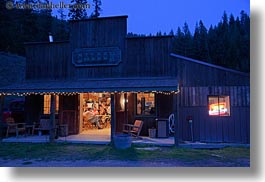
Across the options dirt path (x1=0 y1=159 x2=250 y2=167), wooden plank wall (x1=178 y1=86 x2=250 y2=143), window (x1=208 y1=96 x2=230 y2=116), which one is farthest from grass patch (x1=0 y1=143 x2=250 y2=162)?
window (x1=208 y1=96 x2=230 y2=116)

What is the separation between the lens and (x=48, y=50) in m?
11.8

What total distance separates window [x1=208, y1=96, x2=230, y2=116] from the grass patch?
1410 mm

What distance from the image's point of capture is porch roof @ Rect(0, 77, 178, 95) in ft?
30.9

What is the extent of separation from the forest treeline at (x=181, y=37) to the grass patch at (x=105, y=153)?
30.3 ft

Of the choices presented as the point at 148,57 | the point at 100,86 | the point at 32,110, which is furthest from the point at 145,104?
the point at 32,110

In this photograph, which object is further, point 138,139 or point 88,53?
point 88,53

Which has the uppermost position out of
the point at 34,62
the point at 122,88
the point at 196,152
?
the point at 34,62

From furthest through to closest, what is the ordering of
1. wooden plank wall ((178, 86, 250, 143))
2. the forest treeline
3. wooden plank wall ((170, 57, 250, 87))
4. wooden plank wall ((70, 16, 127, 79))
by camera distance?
the forest treeline
wooden plank wall ((70, 16, 127, 79))
wooden plank wall ((170, 57, 250, 87))
wooden plank wall ((178, 86, 250, 143))

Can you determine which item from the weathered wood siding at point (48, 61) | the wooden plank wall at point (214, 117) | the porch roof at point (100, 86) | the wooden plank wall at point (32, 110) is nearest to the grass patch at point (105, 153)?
the wooden plank wall at point (214, 117)

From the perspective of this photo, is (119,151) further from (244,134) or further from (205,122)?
(244,134)

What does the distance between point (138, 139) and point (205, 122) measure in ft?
8.39

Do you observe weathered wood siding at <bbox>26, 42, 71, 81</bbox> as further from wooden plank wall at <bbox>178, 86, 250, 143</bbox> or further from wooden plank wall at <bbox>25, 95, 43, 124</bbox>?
wooden plank wall at <bbox>178, 86, 250, 143</bbox>

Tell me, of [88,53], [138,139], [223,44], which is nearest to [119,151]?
[138,139]

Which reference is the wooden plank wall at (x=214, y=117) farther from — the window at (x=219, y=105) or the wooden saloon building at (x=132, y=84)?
the window at (x=219, y=105)
